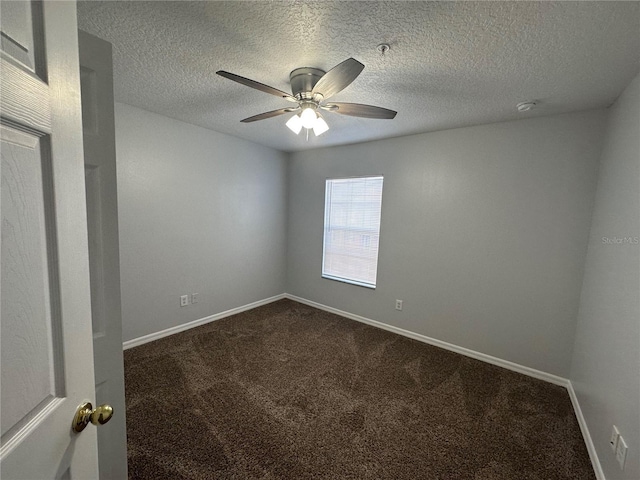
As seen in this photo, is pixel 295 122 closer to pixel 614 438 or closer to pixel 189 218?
pixel 189 218

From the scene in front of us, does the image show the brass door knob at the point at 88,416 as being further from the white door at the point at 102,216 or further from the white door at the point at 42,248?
the white door at the point at 102,216

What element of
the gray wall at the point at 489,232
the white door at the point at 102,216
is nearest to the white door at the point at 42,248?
the white door at the point at 102,216

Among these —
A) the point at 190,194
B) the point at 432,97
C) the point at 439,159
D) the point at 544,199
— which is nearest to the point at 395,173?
the point at 439,159

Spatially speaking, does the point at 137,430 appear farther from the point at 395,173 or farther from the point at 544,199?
the point at 544,199

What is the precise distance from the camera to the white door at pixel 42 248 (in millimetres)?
469

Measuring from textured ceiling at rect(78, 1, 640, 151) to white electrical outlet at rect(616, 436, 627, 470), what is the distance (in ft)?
6.50

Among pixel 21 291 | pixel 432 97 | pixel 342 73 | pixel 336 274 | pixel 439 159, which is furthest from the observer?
pixel 336 274

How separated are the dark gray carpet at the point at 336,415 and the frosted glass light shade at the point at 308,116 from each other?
2.03m

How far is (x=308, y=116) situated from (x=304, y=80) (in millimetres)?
221

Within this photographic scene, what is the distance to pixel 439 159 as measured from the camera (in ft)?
9.37

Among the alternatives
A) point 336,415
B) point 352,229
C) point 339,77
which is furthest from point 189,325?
point 339,77

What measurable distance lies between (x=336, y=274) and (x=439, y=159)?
1.99m

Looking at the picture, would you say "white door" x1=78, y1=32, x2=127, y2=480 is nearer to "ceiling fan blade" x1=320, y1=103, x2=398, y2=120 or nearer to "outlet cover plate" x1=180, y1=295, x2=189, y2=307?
"ceiling fan blade" x1=320, y1=103, x2=398, y2=120

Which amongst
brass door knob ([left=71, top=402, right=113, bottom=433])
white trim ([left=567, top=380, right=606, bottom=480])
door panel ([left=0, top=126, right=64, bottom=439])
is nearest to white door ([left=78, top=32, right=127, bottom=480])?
brass door knob ([left=71, top=402, right=113, bottom=433])
